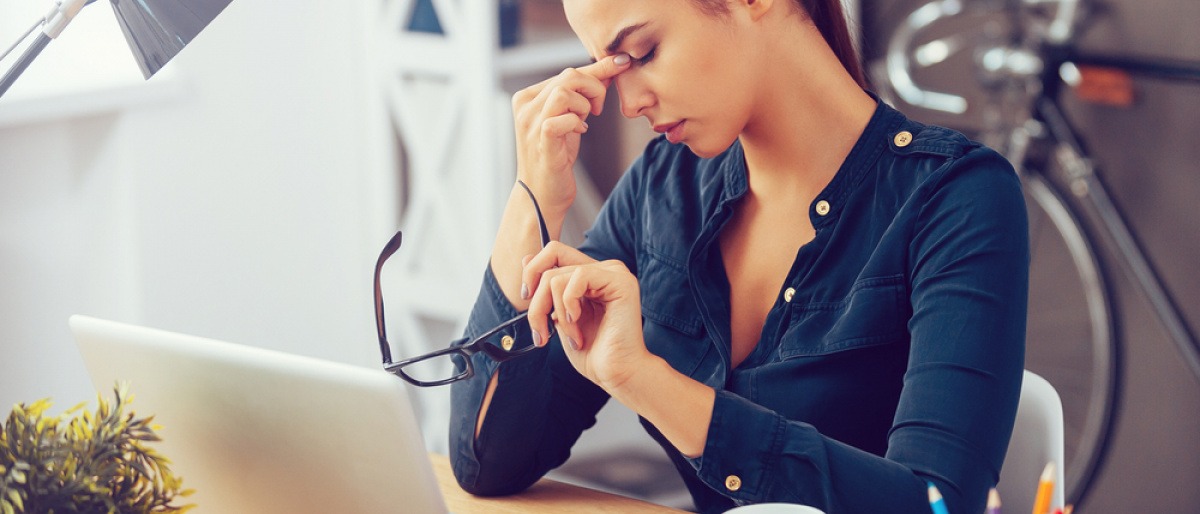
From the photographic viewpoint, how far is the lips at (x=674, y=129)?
1.10 metres

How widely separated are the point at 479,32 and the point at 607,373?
1.37 meters

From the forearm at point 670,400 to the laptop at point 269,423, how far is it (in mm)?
194

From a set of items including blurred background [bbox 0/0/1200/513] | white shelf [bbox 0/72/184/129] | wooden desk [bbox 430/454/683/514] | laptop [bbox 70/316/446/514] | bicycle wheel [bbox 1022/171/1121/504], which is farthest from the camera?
bicycle wheel [bbox 1022/171/1121/504]

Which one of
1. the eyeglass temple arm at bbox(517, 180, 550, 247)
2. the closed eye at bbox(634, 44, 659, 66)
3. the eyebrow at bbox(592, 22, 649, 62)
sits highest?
the eyebrow at bbox(592, 22, 649, 62)

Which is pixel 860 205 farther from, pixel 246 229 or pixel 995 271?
pixel 246 229

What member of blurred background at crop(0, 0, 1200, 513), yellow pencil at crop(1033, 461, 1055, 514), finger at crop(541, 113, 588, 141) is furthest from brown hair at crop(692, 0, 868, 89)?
blurred background at crop(0, 0, 1200, 513)

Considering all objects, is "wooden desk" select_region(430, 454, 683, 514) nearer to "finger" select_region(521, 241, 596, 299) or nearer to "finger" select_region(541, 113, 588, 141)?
"finger" select_region(521, 241, 596, 299)

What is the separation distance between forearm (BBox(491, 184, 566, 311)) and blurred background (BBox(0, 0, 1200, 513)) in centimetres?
110

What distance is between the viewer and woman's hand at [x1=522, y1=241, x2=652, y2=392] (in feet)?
2.93

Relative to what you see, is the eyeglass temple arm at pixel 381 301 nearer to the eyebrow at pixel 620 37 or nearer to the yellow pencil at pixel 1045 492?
the eyebrow at pixel 620 37

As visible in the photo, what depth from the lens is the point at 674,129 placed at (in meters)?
1.10

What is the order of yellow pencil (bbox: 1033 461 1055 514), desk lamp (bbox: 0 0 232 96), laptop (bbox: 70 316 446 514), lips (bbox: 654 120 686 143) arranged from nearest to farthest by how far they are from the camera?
1. yellow pencil (bbox: 1033 461 1055 514)
2. laptop (bbox: 70 316 446 514)
3. desk lamp (bbox: 0 0 232 96)
4. lips (bbox: 654 120 686 143)

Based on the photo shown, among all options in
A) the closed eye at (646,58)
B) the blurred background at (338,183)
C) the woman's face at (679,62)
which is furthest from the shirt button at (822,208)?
the blurred background at (338,183)

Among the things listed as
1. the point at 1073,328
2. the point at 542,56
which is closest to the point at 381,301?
the point at 542,56
